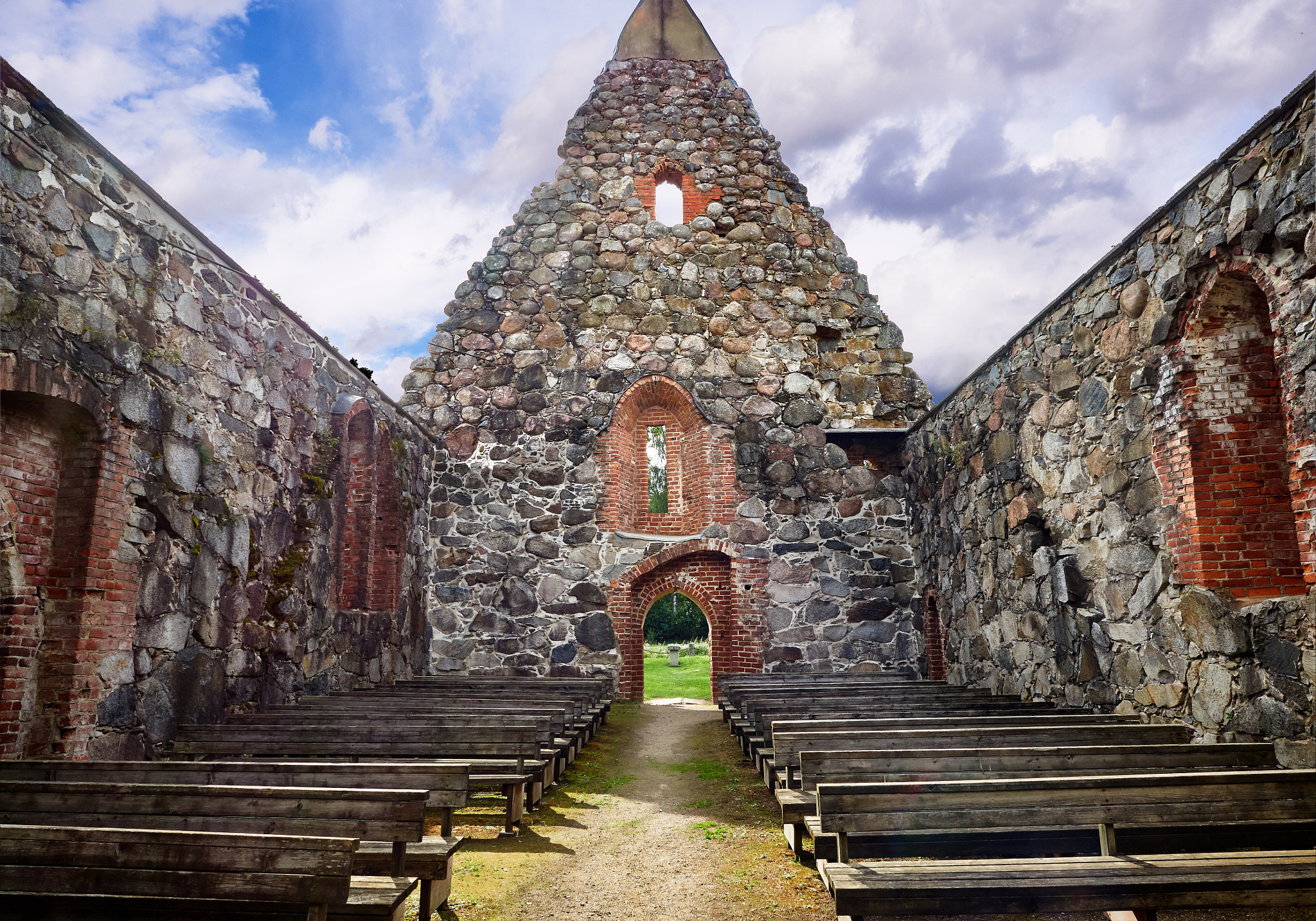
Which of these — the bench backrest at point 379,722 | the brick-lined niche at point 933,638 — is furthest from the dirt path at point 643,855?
the brick-lined niche at point 933,638

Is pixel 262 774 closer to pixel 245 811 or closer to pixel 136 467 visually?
pixel 245 811

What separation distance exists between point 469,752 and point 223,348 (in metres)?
3.87

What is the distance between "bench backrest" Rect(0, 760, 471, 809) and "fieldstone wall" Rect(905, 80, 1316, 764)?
4.60 m

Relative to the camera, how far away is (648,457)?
43.2 ft

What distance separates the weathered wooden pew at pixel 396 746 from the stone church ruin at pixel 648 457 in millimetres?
488

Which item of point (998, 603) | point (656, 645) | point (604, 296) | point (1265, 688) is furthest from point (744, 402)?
point (656, 645)

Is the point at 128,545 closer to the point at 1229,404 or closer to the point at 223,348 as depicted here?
the point at 223,348

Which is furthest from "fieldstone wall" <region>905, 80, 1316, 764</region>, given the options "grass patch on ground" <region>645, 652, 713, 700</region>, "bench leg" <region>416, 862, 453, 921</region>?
"grass patch on ground" <region>645, 652, 713, 700</region>

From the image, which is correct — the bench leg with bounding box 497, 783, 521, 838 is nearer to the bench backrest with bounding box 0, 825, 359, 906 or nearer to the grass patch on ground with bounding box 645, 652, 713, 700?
the bench backrest with bounding box 0, 825, 359, 906

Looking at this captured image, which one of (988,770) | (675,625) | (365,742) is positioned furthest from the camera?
(675,625)

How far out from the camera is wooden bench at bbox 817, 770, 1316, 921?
10.3 ft

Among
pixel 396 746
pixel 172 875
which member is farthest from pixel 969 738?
pixel 172 875

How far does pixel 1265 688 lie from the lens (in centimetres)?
482

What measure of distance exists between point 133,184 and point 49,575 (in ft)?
8.94
